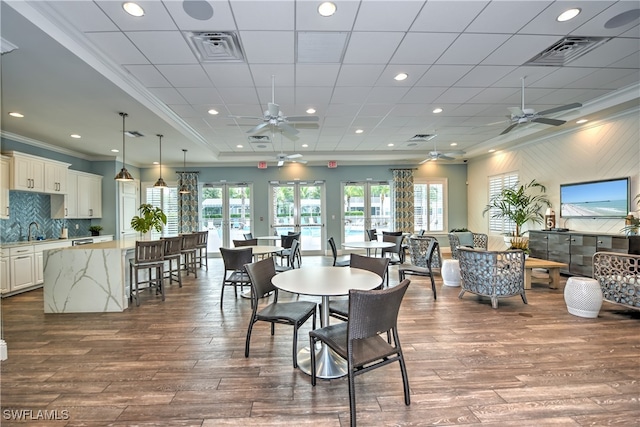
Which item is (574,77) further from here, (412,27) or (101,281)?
(101,281)

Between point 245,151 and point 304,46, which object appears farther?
point 245,151

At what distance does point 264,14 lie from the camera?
268 cm

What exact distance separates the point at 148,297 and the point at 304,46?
450 centimetres

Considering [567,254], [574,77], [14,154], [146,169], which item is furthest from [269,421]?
[146,169]

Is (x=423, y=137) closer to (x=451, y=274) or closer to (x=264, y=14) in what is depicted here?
(x=451, y=274)

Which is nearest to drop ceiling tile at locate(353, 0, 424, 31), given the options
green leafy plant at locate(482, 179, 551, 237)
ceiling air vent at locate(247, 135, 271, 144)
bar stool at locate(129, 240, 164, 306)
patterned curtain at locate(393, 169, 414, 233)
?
bar stool at locate(129, 240, 164, 306)

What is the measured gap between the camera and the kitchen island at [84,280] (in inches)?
158

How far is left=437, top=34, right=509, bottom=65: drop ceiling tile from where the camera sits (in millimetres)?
3099

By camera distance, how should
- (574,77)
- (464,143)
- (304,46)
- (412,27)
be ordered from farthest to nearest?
(464,143) < (574,77) < (304,46) < (412,27)

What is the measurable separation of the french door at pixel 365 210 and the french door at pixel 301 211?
34.3 inches

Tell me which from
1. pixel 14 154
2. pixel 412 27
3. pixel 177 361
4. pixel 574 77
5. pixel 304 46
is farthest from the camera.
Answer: pixel 14 154

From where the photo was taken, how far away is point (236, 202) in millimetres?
9383

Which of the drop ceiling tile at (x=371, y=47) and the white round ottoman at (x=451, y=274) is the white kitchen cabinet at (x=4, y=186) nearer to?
the drop ceiling tile at (x=371, y=47)

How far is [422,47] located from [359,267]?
2.57 meters
